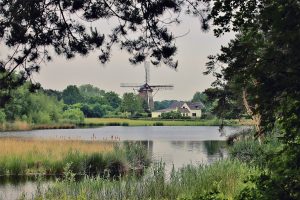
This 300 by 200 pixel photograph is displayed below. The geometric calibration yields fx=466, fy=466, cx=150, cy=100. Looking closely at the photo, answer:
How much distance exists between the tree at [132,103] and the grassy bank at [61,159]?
6877 cm

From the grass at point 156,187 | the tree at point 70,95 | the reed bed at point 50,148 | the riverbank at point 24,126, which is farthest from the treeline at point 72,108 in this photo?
the grass at point 156,187

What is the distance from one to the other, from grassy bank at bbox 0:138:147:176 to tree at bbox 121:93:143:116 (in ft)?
226

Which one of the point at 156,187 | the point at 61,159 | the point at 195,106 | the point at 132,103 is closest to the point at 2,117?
the point at 61,159

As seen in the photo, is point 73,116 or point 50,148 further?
point 73,116

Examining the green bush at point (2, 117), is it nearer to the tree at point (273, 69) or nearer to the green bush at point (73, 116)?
the green bush at point (73, 116)

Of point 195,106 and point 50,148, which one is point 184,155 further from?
point 195,106

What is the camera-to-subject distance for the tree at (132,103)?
295ft

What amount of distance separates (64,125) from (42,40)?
56.6 meters

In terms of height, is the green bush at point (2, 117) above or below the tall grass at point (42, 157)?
above

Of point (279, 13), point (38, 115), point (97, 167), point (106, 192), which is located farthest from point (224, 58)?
point (38, 115)

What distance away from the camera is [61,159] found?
714 inches

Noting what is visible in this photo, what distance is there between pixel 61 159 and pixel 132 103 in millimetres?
72128

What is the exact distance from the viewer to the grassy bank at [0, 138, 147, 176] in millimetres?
17625

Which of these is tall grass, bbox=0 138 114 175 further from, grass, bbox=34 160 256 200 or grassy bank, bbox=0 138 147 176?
grass, bbox=34 160 256 200
